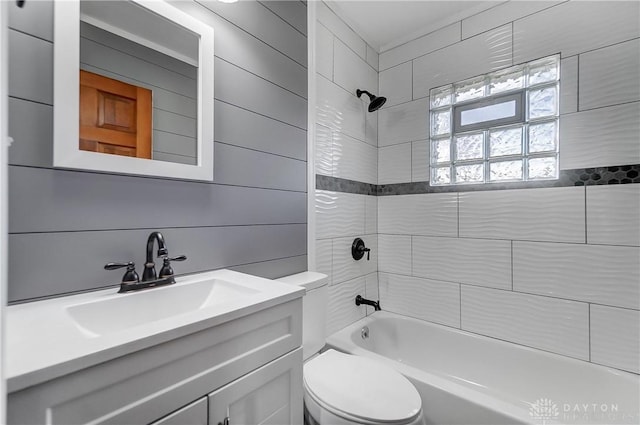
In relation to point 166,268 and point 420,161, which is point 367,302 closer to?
point 420,161

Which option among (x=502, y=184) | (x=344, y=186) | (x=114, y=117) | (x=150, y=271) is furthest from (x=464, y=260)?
(x=114, y=117)

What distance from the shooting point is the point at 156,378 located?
599 mm

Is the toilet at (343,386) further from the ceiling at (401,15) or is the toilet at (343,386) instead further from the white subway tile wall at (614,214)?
the ceiling at (401,15)

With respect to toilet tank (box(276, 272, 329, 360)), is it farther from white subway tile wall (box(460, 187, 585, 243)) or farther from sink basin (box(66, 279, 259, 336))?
white subway tile wall (box(460, 187, 585, 243))

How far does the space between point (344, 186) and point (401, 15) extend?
49.9 inches

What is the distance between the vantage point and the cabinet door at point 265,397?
72 centimetres

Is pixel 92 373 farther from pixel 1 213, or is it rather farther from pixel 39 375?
pixel 1 213

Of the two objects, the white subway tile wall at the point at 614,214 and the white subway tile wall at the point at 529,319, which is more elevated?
the white subway tile wall at the point at 614,214

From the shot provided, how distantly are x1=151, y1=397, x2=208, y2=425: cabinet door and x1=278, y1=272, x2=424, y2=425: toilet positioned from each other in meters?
0.62

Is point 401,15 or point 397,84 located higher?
point 401,15

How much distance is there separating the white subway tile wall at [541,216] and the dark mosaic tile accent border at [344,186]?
22cm

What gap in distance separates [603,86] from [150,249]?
232cm

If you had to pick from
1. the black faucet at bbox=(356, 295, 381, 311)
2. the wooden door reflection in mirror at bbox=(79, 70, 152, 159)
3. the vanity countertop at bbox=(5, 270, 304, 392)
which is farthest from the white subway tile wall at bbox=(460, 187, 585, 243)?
the wooden door reflection in mirror at bbox=(79, 70, 152, 159)

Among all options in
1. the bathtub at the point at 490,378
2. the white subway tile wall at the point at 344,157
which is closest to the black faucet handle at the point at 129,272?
the white subway tile wall at the point at 344,157
